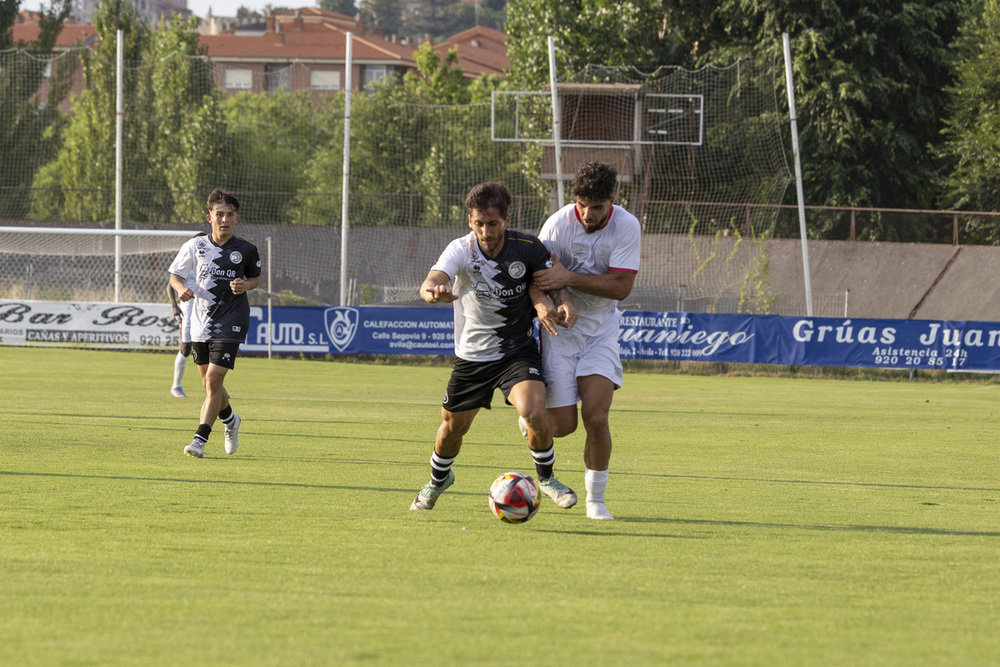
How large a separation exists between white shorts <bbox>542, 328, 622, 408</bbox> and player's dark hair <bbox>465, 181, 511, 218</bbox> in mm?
931

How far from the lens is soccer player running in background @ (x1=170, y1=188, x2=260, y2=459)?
10109mm

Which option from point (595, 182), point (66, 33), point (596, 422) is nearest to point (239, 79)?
point (66, 33)

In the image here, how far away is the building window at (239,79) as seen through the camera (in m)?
98.3

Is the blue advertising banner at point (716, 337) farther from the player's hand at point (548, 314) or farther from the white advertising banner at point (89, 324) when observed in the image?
the player's hand at point (548, 314)

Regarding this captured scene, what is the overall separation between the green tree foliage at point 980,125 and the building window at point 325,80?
70.7 m

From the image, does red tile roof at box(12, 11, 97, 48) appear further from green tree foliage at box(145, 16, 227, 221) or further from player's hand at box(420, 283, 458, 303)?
player's hand at box(420, 283, 458, 303)

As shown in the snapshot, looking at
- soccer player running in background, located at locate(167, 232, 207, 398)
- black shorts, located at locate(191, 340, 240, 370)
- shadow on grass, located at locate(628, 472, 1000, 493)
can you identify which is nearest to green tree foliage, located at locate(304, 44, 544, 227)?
soccer player running in background, located at locate(167, 232, 207, 398)

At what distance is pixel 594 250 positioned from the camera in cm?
726

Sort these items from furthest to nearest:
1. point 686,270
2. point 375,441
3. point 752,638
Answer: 1. point 686,270
2. point 375,441
3. point 752,638

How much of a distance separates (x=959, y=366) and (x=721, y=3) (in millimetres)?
16924

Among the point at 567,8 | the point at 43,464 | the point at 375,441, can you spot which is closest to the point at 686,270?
the point at 567,8

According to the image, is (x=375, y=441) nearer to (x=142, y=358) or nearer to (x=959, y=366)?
(x=142, y=358)

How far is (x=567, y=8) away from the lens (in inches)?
1471

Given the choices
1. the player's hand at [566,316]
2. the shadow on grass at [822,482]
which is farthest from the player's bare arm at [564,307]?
the shadow on grass at [822,482]
